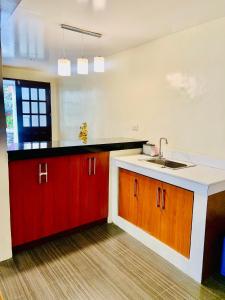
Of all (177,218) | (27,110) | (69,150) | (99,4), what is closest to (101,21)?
(99,4)

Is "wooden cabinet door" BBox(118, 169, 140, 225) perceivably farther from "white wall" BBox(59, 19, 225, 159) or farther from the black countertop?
"white wall" BBox(59, 19, 225, 159)

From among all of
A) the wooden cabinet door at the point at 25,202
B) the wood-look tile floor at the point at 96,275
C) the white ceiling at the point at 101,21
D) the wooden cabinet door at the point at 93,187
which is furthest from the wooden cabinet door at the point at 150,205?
the white ceiling at the point at 101,21

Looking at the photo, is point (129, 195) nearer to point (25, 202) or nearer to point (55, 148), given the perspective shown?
point (55, 148)

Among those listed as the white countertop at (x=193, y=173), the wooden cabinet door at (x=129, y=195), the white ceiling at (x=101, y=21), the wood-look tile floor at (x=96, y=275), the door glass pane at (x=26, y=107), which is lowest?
the wood-look tile floor at (x=96, y=275)

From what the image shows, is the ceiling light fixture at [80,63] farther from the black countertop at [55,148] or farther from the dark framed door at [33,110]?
the dark framed door at [33,110]

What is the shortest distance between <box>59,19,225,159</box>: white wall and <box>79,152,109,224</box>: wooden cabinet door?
34.3 inches

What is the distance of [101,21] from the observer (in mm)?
2340

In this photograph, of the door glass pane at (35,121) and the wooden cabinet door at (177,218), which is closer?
the wooden cabinet door at (177,218)

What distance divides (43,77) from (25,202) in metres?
4.06

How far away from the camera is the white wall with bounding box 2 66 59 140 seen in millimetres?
4934

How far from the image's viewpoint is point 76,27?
99.0 inches

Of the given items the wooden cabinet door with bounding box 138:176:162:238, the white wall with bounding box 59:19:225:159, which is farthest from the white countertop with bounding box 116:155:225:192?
the white wall with bounding box 59:19:225:159

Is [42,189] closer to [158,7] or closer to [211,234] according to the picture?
[211,234]

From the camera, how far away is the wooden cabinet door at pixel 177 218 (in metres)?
1.92
